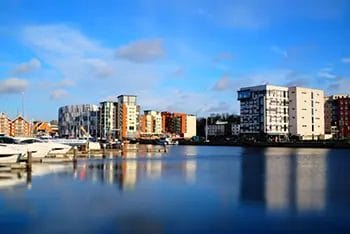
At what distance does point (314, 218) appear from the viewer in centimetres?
1920

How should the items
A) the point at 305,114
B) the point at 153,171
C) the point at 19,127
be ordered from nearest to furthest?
the point at 153,171, the point at 19,127, the point at 305,114

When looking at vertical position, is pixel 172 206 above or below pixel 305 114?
below

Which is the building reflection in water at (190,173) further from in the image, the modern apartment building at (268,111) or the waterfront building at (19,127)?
the modern apartment building at (268,111)

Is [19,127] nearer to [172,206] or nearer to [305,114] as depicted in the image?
[305,114]

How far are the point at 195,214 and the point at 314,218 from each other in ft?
17.0

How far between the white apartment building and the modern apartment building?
3077mm

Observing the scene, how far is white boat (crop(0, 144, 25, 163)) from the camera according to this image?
44.0 meters

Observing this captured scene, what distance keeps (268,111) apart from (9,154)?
14963 cm

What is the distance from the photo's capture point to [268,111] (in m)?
184

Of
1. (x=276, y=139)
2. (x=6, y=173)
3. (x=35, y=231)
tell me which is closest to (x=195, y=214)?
(x=35, y=231)

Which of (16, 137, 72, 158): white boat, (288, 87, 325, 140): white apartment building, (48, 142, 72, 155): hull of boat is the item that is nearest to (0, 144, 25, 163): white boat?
(16, 137, 72, 158): white boat

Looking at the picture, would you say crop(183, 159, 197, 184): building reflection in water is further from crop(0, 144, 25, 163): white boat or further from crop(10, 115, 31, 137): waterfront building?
crop(10, 115, 31, 137): waterfront building

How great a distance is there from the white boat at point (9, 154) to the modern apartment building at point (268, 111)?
5787 inches

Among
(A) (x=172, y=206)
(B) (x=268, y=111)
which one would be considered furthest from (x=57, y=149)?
(B) (x=268, y=111)
